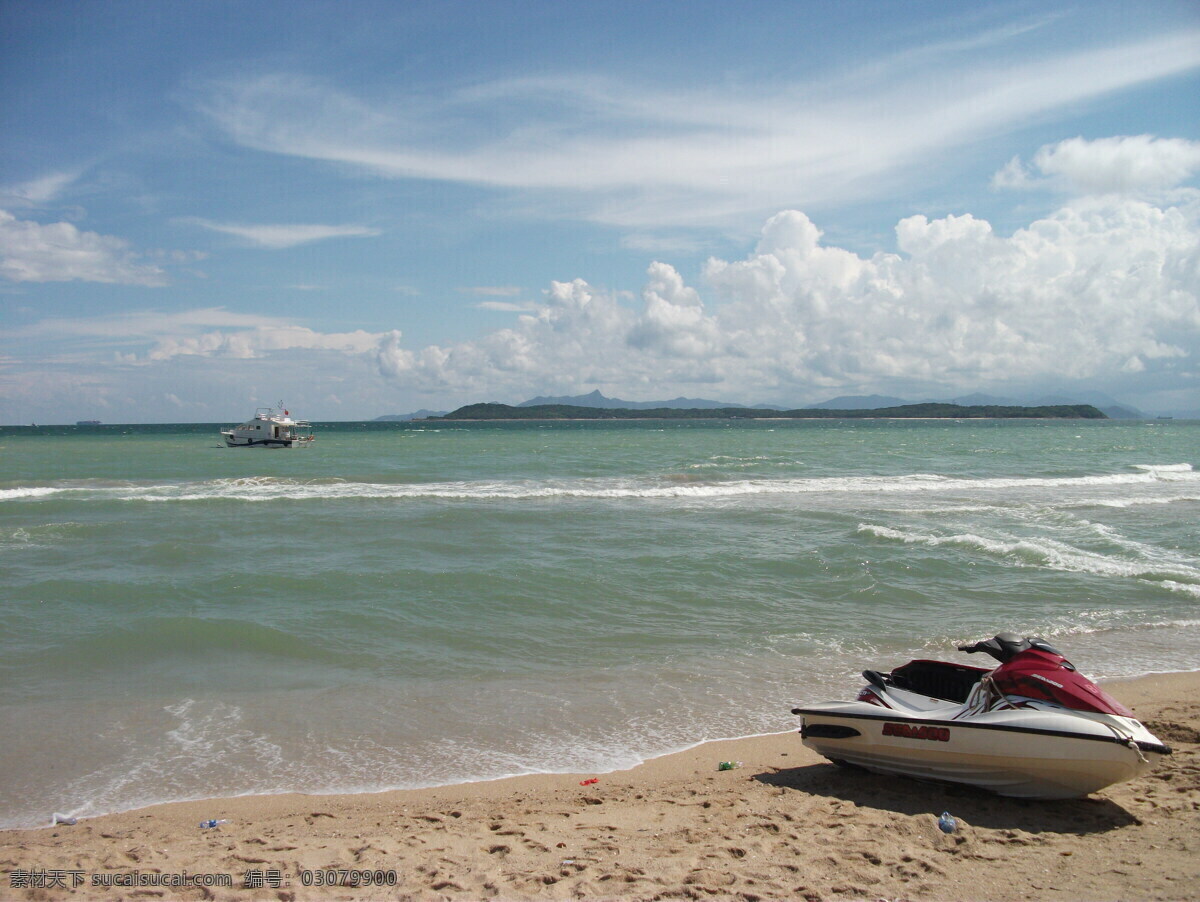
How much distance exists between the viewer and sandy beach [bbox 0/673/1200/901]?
13.9ft

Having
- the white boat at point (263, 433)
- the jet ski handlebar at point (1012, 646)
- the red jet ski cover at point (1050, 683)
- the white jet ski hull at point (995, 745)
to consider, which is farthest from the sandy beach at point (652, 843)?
the white boat at point (263, 433)

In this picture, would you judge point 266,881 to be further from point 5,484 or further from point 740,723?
point 5,484

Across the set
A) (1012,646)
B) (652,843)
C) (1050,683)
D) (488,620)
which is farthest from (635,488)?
(652,843)

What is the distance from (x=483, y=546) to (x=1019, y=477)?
26.5 meters

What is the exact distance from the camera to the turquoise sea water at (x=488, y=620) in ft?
22.5

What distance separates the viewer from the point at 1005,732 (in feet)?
17.2

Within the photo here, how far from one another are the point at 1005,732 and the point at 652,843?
2662 mm

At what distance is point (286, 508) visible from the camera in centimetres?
2295

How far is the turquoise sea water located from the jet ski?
144 cm


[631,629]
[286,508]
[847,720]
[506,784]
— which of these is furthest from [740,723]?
[286,508]

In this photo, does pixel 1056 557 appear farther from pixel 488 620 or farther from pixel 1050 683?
pixel 488 620

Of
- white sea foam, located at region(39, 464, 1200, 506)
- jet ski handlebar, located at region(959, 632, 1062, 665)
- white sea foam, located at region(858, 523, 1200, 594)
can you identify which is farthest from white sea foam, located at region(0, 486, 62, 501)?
jet ski handlebar, located at region(959, 632, 1062, 665)

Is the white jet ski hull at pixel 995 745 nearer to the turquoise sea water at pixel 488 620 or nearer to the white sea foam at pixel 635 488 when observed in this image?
the turquoise sea water at pixel 488 620

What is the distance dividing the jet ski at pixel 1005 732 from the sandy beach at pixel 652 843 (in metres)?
0.21
